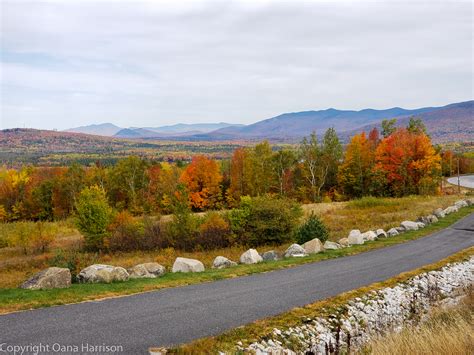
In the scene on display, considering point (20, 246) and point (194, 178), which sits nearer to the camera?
point (20, 246)

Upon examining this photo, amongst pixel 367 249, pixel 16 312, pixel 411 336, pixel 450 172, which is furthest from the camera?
pixel 450 172

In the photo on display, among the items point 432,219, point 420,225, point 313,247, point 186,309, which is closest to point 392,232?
point 420,225

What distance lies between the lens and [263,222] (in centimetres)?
2655

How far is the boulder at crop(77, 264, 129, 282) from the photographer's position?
1405 centimetres

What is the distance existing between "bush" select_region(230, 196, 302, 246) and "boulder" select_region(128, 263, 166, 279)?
11.2m

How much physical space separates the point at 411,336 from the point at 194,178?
6195 cm

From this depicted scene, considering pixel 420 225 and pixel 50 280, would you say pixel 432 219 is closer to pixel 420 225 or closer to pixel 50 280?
pixel 420 225

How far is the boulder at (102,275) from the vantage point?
1405cm

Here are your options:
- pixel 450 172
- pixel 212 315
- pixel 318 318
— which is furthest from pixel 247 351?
pixel 450 172

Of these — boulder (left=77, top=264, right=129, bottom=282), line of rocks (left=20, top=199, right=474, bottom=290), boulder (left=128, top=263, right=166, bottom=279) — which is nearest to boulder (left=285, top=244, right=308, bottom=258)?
line of rocks (left=20, top=199, right=474, bottom=290)

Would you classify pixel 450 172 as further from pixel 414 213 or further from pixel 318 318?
pixel 318 318

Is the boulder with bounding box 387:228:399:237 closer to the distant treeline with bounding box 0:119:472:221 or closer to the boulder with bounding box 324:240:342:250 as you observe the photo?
the boulder with bounding box 324:240:342:250

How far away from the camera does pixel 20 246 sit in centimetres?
3366

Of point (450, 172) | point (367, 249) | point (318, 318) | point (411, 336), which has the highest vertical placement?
point (411, 336)
